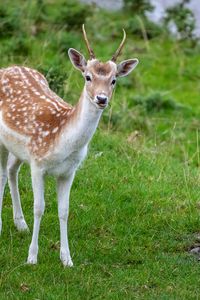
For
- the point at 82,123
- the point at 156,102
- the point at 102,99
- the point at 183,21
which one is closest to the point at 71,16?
the point at 183,21

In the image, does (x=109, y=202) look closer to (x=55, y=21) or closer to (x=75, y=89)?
(x=75, y=89)

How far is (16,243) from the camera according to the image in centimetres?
796

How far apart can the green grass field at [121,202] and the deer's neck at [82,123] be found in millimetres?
1088

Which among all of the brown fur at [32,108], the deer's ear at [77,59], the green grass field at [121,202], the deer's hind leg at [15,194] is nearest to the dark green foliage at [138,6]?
the green grass field at [121,202]

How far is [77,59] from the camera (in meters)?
7.34

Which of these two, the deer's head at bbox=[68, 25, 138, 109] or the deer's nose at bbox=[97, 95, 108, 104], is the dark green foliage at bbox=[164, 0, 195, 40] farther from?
the deer's nose at bbox=[97, 95, 108, 104]

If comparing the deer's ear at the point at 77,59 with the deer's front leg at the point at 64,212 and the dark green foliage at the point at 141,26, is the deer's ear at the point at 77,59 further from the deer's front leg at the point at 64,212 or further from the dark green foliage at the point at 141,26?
the dark green foliage at the point at 141,26

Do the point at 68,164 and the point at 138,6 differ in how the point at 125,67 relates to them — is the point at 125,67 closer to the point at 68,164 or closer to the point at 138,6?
the point at 68,164

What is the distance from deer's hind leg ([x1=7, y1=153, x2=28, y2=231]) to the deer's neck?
1.23 metres

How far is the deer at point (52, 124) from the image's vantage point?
7012mm

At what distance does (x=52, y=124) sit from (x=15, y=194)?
43.5 inches

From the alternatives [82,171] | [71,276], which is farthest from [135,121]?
[71,276]

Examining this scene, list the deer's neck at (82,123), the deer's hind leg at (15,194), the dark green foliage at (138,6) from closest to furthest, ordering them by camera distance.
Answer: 1. the deer's neck at (82,123)
2. the deer's hind leg at (15,194)
3. the dark green foliage at (138,6)

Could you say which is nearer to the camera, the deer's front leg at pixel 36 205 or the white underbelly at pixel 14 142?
the deer's front leg at pixel 36 205
